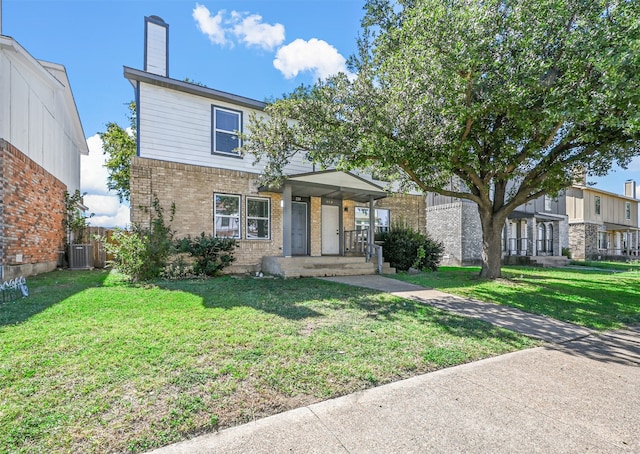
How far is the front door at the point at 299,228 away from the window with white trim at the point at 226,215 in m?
2.13

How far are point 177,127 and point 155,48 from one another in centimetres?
303

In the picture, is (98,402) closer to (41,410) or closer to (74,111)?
(41,410)

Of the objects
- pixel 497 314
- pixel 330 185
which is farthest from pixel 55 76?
pixel 497 314

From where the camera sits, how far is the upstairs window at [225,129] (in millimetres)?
11172

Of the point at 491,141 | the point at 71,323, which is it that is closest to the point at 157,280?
the point at 71,323

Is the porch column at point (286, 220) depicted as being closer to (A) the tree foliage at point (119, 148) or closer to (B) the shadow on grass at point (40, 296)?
(B) the shadow on grass at point (40, 296)

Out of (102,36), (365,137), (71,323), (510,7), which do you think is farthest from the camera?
(102,36)

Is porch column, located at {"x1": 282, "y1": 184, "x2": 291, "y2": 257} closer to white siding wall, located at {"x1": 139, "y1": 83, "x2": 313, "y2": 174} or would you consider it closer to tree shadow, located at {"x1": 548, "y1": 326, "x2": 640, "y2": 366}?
white siding wall, located at {"x1": 139, "y1": 83, "x2": 313, "y2": 174}

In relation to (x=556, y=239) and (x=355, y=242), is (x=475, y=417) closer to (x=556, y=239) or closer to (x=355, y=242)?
(x=355, y=242)

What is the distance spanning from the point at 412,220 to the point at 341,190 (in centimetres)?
560

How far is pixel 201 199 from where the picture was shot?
1082 cm

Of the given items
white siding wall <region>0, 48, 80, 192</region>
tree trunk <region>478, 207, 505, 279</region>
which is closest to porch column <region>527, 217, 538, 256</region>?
tree trunk <region>478, 207, 505, 279</region>

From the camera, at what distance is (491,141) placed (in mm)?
8945

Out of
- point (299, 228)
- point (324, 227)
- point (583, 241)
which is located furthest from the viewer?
point (583, 241)
